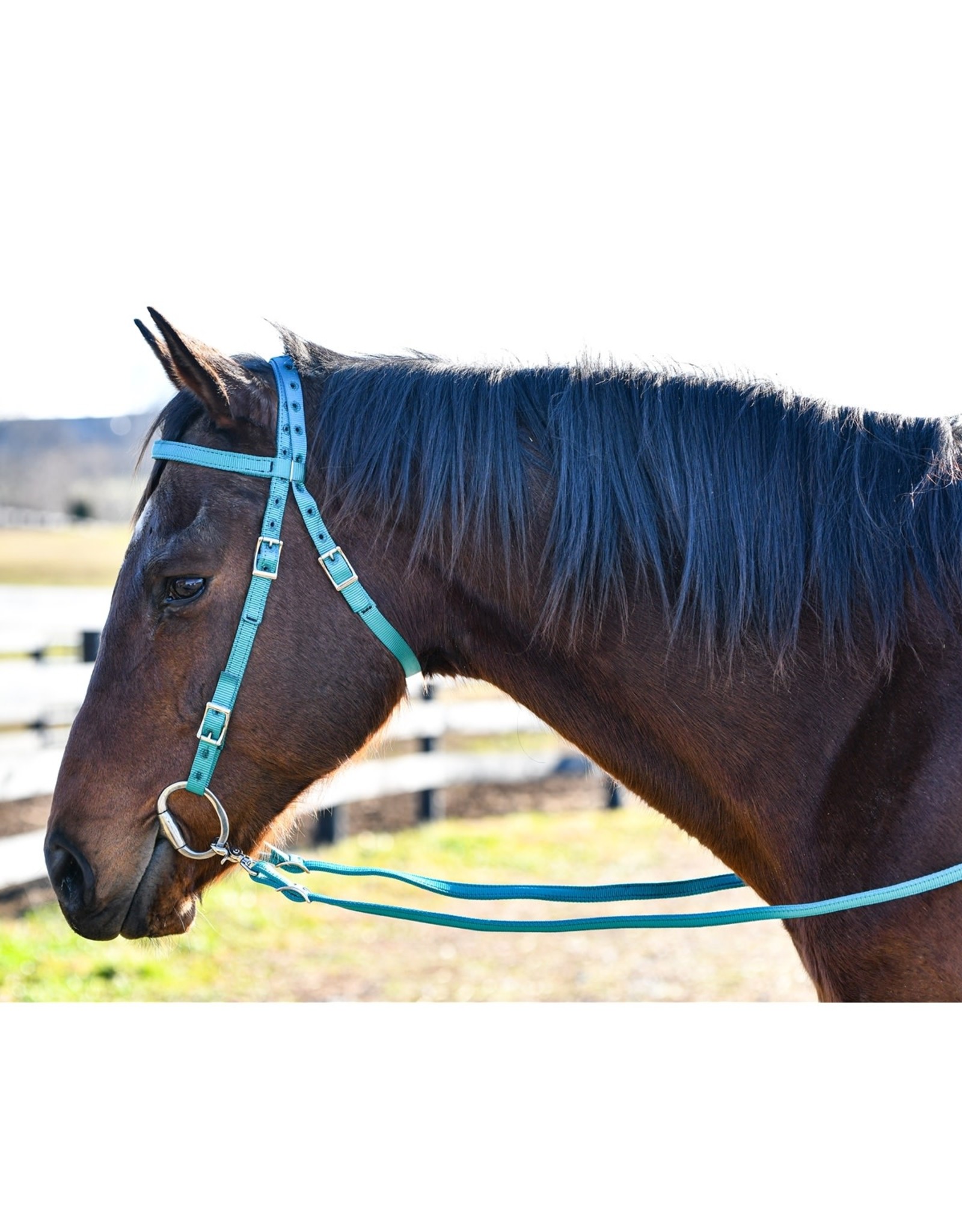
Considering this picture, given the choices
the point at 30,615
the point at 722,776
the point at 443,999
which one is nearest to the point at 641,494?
the point at 722,776

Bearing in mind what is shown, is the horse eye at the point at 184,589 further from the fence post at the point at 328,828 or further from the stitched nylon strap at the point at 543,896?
the fence post at the point at 328,828

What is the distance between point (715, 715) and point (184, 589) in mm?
1047

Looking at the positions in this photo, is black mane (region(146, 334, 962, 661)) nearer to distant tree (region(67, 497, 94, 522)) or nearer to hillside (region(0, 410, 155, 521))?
hillside (region(0, 410, 155, 521))

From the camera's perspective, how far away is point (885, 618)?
177 cm

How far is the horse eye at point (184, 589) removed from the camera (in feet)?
6.23

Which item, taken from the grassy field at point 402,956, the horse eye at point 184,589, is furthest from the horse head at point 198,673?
the grassy field at point 402,956

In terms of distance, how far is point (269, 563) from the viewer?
74.5 inches

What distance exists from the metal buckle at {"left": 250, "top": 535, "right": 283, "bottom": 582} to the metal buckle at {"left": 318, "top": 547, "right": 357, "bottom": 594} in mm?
80

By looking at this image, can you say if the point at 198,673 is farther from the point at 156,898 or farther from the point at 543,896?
the point at 543,896

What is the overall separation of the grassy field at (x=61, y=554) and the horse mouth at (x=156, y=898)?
52.0 feet

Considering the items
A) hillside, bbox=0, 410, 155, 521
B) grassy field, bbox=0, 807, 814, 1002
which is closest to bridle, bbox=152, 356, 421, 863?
grassy field, bbox=0, 807, 814, 1002

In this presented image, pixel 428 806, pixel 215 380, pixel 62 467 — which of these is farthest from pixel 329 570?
pixel 62 467

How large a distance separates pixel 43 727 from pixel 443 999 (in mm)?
3754

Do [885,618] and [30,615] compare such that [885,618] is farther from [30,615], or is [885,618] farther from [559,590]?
[30,615]
